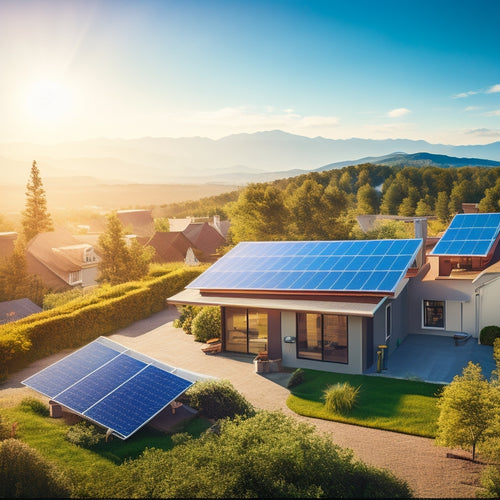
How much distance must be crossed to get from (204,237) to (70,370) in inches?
2169

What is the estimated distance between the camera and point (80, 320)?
1018 inches

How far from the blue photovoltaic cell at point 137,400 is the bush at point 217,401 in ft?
3.95

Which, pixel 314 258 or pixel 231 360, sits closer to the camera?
pixel 231 360

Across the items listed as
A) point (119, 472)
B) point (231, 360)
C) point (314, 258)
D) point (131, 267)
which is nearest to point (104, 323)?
point (231, 360)

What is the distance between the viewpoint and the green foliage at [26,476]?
922cm

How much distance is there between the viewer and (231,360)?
22500 millimetres

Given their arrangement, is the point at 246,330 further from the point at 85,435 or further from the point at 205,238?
the point at 205,238

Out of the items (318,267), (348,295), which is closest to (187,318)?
(318,267)

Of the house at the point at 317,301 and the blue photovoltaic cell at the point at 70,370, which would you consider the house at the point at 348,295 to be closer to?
the house at the point at 317,301

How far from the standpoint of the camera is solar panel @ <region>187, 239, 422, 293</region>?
21781 mm

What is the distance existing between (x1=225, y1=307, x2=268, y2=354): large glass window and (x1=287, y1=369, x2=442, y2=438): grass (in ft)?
11.7

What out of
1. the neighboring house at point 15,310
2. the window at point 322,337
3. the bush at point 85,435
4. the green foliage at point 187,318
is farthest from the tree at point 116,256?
the bush at point 85,435

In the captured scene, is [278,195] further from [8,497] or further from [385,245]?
[8,497]

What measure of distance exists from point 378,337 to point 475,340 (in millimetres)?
6388
